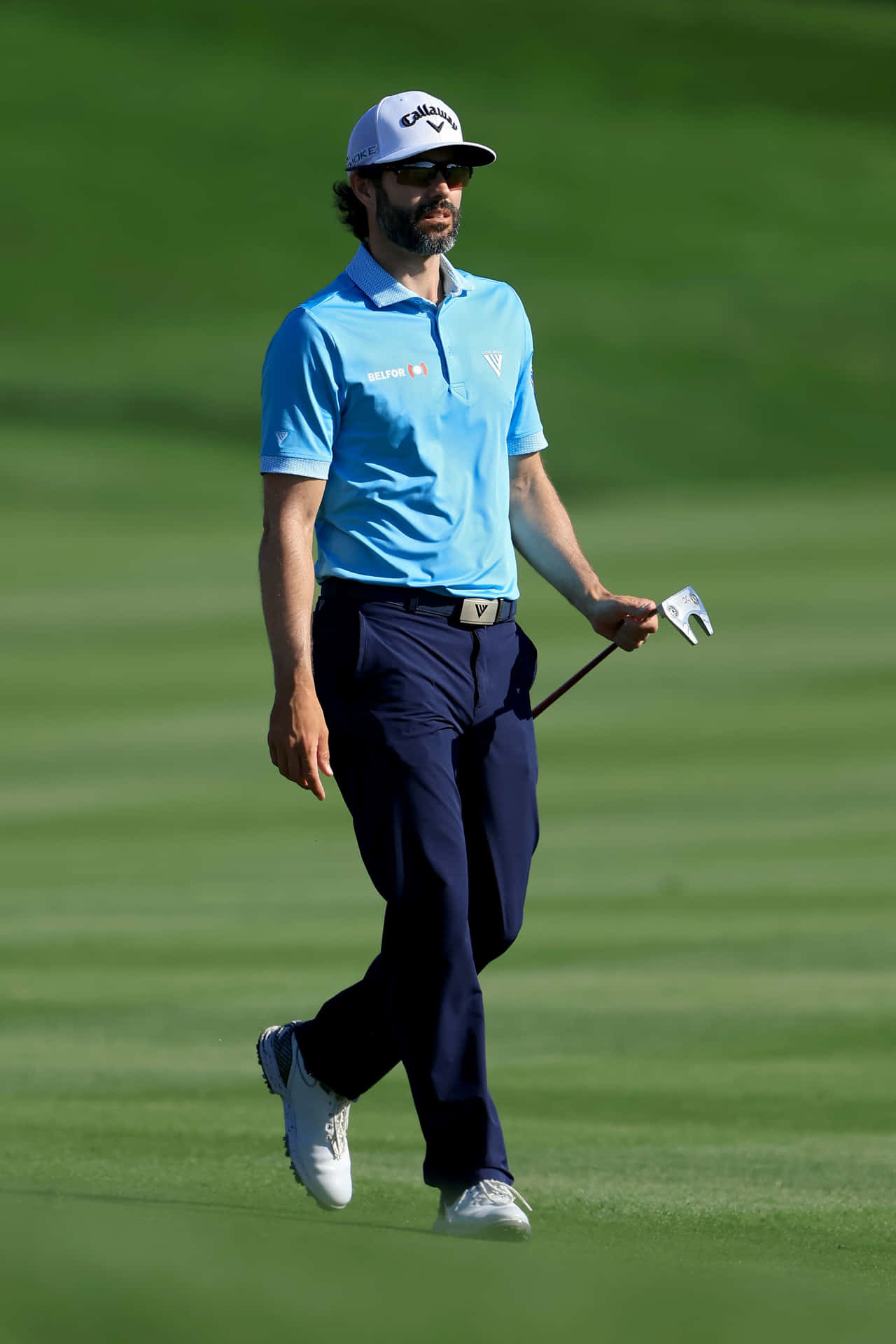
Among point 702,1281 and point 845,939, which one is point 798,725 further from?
point 702,1281

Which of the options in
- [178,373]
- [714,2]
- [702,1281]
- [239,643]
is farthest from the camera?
[714,2]

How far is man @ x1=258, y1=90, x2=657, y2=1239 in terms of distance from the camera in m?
4.58

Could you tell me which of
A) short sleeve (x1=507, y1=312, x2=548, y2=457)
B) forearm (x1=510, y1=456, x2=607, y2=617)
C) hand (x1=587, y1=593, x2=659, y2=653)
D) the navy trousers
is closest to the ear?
short sleeve (x1=507, y1=312, x2=548, y2=457)

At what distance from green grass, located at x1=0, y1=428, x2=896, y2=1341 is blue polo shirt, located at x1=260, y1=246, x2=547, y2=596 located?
51.5 inches

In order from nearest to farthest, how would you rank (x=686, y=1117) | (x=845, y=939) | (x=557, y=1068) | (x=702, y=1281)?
(x=702, y=1281), (x=686, y=1117), (x=557, y=1068), (x=845, y=939)

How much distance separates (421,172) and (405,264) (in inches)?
7.5

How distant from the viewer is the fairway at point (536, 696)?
4.14 m

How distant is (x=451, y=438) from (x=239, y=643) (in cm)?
1174

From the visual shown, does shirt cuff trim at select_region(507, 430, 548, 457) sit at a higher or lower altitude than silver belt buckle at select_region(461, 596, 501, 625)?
higher

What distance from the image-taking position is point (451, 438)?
4.75 metres

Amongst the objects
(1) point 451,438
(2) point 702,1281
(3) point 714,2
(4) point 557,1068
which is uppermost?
(3) point 714,2

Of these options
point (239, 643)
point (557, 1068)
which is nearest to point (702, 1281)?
point (557, 1068)

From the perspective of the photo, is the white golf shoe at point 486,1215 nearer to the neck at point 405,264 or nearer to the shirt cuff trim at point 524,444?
the shirt cuff trim at point 524,444

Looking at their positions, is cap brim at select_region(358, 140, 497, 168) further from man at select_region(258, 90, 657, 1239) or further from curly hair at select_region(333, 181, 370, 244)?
curly hair at select_region(333, 181, 370, 244)
